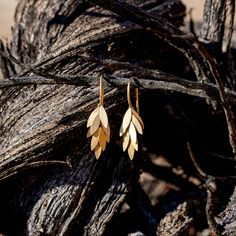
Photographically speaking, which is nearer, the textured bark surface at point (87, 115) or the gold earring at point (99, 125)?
the gold earring at point (99, 125)

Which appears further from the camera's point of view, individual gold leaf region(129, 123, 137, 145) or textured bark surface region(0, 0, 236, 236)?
textured bark surface region(0, 0, 236, 236)

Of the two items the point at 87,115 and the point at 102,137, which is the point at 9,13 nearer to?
the point at 87,115

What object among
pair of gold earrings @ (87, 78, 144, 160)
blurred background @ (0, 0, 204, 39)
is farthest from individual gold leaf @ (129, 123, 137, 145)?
blurred background @ (0, 0, 204, 39)

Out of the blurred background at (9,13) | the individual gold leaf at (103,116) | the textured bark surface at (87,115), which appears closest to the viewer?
the individual gold leaf at (103,116)

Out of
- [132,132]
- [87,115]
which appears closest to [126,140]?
[132,132]

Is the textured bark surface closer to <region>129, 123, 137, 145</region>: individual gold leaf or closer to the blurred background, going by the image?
<region>129, 123, 137, 145</region>: individual gold leaf

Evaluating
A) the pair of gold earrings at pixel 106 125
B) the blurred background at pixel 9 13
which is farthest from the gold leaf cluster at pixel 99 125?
the blurred background at pixel 9 13

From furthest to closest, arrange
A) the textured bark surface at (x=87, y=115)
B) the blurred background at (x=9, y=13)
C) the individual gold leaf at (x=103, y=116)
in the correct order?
the blurred background at (x=9, y=13), the textured bark surface at (x=87, y=115), the individual gold leaf at (x=103, y=116)

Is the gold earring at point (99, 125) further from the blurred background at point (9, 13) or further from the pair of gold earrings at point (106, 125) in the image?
the blurred background at point (9, 13)
